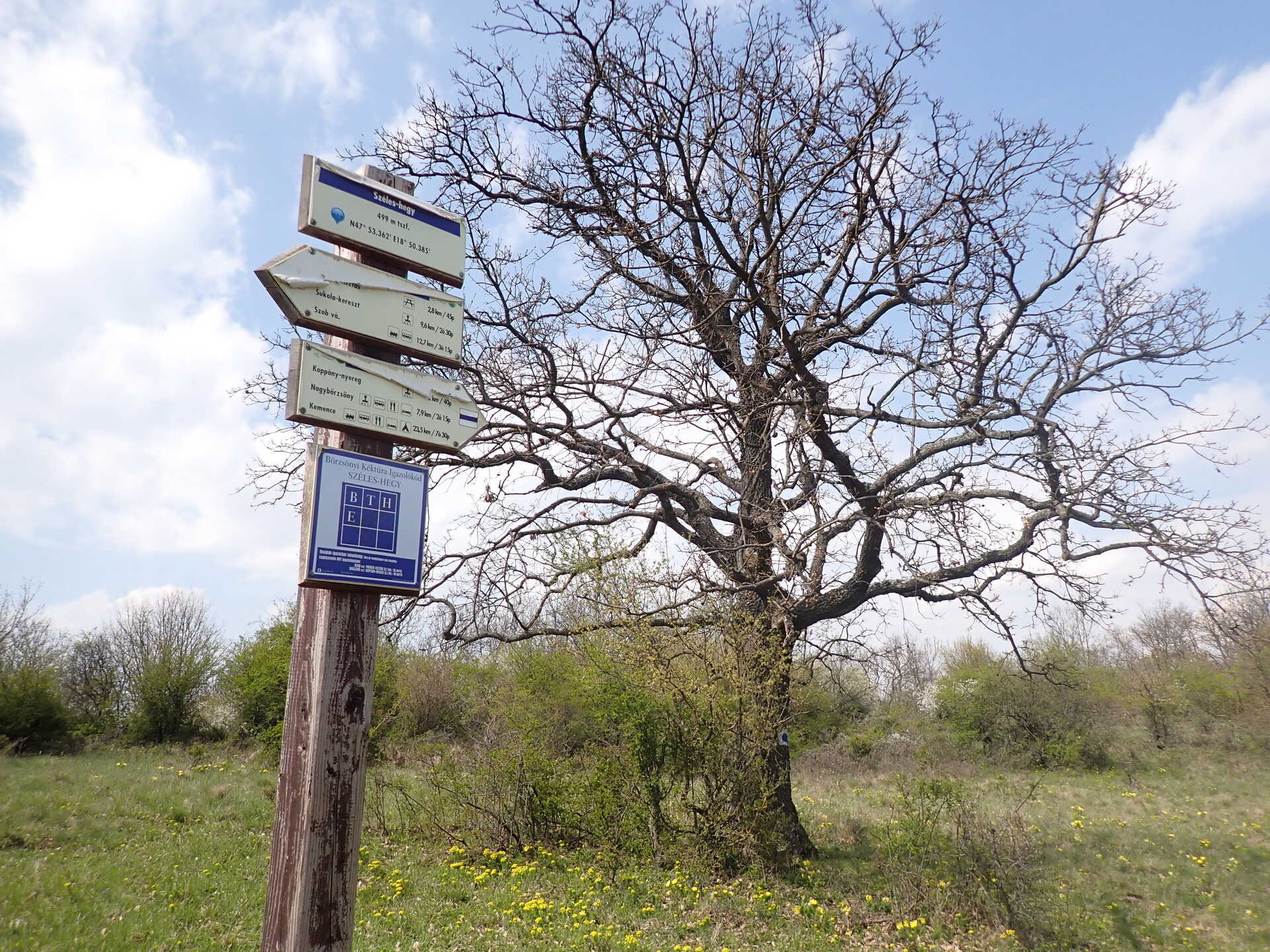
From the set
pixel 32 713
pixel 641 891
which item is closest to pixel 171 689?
pixel 32 713

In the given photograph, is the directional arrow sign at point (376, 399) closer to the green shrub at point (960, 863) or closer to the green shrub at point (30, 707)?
the green shrub at point (960, 863)

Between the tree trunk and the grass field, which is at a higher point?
the tree trunk

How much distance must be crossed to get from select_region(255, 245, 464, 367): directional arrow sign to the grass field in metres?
4.97

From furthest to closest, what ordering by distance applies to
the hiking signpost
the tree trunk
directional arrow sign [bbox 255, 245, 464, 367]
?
the tree trunk → directional arrow sign [bbox 255, 245, 464, 367] → the hiking signpost

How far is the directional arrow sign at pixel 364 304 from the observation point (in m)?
2.63

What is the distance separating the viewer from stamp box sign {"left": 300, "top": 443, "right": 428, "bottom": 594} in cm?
256

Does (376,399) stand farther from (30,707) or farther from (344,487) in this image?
(30,707)

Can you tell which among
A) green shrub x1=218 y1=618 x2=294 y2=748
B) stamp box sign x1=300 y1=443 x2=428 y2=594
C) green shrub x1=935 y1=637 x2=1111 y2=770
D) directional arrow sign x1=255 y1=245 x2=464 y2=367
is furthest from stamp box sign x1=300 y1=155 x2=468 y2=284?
green shrub x1=935 y1=637 x2=1111 y2=770

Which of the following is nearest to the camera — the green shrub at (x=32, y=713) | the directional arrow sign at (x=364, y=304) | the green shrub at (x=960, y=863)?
the directional arrow sign at (x=364, y=304)

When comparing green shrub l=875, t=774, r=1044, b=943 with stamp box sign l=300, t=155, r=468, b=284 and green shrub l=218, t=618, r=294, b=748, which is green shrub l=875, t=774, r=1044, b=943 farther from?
green shrub l=218, t=618, r=294, b=748

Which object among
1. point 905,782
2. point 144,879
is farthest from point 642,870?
point 144,879

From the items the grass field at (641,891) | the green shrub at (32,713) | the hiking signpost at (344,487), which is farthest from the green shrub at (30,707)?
the hiking signpost at (344,487)

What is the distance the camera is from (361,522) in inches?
105

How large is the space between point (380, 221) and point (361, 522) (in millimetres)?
1231
